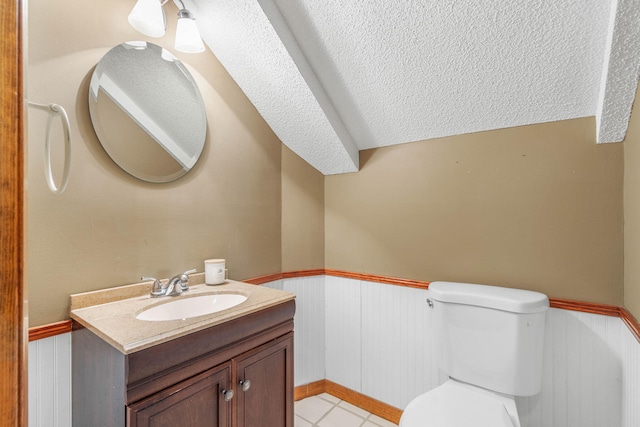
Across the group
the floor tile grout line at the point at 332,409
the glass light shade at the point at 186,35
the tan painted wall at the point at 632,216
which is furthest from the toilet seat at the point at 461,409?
the glass light shade at the point at 186,35

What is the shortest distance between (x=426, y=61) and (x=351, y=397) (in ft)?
6.54

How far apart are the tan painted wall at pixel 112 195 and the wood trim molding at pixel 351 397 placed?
2.91 ft

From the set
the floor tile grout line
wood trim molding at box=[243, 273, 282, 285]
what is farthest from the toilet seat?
wood trim molding at box=[243, 273, 282, 285]

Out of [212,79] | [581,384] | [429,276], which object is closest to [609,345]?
[581,384]

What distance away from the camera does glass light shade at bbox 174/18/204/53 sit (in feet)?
4.27

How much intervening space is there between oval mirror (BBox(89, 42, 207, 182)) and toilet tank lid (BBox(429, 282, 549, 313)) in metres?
1.39

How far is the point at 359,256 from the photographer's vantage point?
A: 74.9 inches

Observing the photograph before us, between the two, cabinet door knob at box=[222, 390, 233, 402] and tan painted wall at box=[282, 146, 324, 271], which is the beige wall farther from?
cabinet door knob at box=[222, 390, 233, 402]

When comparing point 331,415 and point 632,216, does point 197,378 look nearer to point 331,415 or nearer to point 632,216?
point 331,415

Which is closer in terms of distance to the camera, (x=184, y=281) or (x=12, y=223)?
(x=12, y=223)

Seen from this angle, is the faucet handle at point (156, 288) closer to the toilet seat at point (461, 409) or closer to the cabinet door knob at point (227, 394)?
the cabinet door knob at point (227, 394)

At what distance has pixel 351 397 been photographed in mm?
1891

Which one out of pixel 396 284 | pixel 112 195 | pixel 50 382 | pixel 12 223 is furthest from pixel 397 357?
pixel 12 223

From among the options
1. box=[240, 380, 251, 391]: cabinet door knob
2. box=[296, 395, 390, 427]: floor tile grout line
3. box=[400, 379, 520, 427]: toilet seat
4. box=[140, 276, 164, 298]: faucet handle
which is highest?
box=[140, 276, 164, 298]: faucet handle
